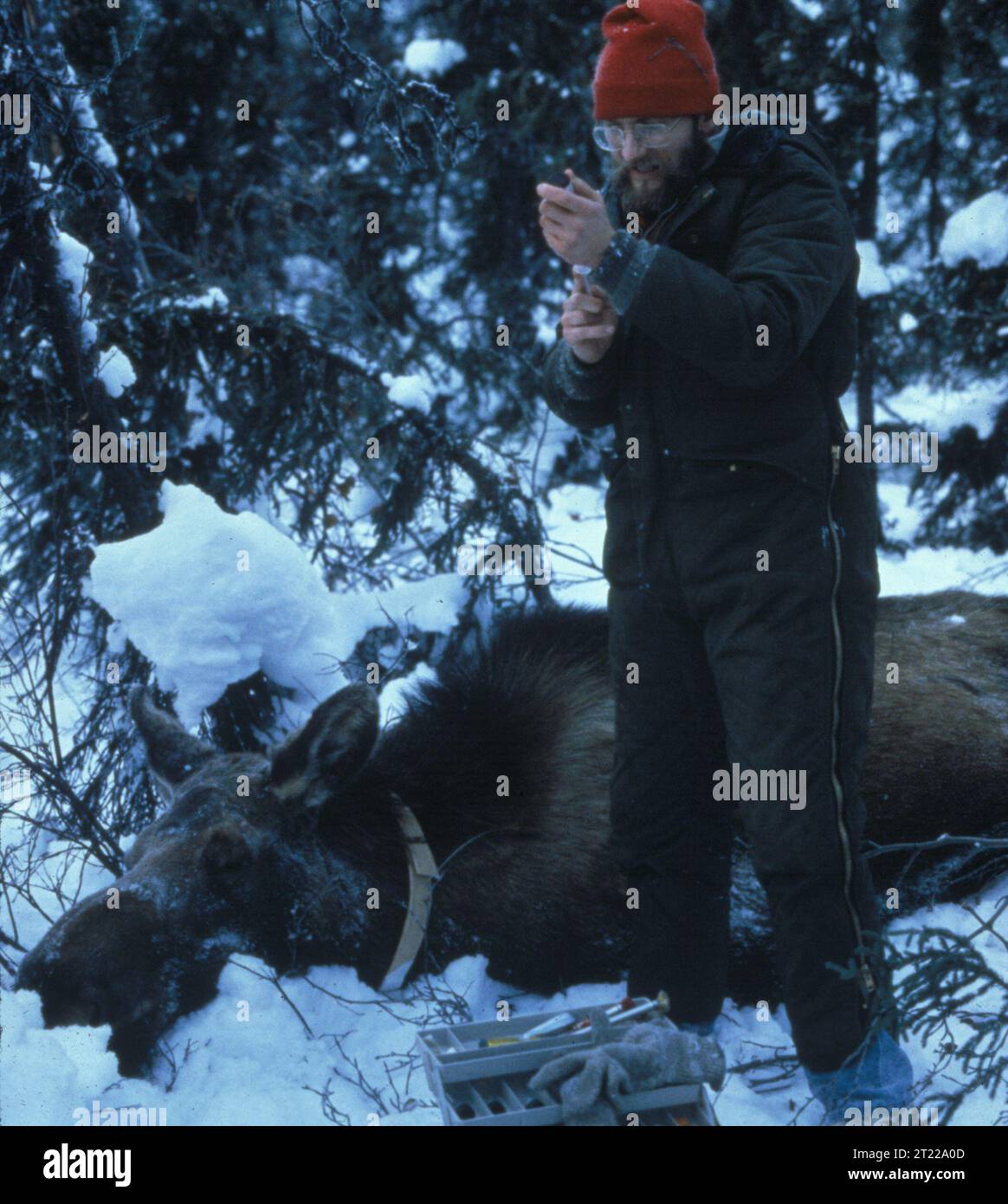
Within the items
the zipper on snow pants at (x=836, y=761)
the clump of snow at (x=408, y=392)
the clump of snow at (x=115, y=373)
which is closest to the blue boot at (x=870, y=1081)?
the zipper on snow pants at (x=836, y=761)

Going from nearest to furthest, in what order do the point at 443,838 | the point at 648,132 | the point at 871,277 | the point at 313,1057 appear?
1. the point at 648,132
2. the point at 313,1057
3. the point at 443,838
4. the point at 871,277

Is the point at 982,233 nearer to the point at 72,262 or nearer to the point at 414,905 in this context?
the point at 72,262

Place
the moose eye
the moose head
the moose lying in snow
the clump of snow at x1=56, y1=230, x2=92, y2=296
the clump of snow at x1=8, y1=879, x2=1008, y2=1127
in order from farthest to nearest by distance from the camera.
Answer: the clump of snow at x1=56, y1=230, x2=92, y2=296, the moose eye, the moose lying in snow, the moose head, the clump of snow at x1=8, y1=879, x2=1008, y2=1127

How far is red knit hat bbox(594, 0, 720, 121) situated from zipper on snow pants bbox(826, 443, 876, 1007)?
3.00 ft

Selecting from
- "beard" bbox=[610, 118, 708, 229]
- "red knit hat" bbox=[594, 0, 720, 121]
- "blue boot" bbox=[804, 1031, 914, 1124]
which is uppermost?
"red knit hat" bbox=[594, 0, 720, 121]

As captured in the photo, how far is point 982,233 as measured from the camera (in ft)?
23.2

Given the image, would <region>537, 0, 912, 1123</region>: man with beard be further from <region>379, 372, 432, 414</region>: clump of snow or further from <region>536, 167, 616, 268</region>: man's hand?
<region>379, 372, 432, 414</region>: clump of snow

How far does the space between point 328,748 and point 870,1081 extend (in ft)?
6.14

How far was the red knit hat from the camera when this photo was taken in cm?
292

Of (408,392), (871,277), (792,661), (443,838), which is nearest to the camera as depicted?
(792,661)

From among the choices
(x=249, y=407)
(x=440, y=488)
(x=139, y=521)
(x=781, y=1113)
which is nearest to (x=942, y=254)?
(x=440, y=488)

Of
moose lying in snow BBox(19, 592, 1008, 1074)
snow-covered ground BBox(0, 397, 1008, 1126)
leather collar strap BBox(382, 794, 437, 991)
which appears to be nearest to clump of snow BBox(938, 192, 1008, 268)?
moose lying in snow BBox(19, 592, 1008, 1074)

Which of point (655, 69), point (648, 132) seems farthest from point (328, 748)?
point (655, 69)

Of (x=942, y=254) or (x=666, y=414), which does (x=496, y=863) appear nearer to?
(x=666, y=414)
